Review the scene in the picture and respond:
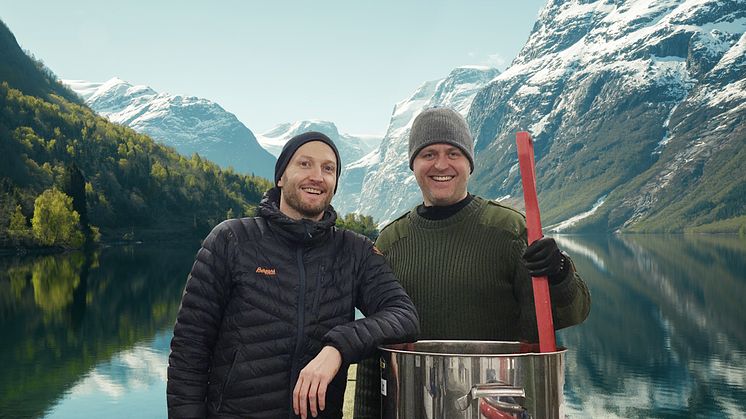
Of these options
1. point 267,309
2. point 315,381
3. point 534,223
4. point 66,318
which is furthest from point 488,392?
point 66,318

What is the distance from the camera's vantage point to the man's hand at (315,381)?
2.52 metres

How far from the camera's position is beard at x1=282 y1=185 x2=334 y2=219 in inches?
126

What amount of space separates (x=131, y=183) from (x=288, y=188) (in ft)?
493

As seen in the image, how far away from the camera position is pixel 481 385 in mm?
1886

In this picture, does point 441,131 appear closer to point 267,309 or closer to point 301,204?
point 301,204

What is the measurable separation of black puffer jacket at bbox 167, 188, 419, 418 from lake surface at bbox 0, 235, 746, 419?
2441 cm

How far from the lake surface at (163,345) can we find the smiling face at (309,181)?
2464 cm

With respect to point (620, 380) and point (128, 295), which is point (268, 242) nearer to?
point (620, 380)

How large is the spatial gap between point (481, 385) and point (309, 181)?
1.71 m

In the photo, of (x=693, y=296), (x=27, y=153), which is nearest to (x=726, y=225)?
(x=693, y=296)

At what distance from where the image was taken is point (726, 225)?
16925cm

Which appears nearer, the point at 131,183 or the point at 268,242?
the point at 268,242

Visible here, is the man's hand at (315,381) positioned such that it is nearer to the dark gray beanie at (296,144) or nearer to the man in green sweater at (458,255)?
the man in green sweater at (458,255)

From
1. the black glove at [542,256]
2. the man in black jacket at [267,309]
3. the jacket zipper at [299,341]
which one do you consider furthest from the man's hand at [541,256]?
the jacket zipper at [299,341]
